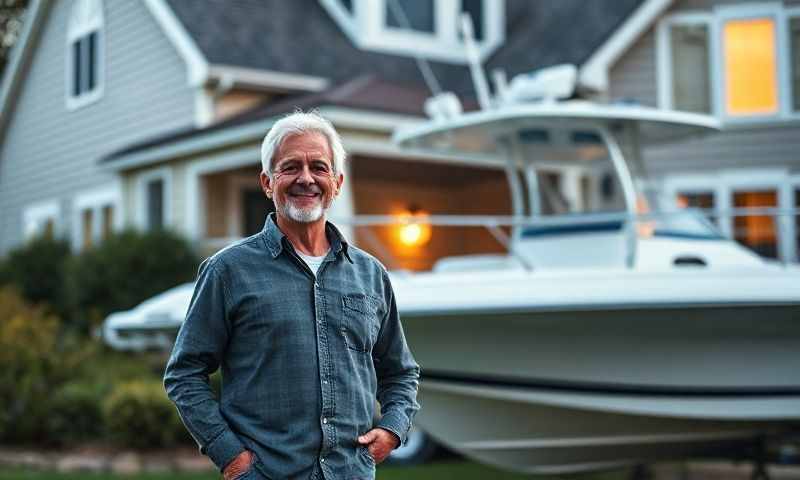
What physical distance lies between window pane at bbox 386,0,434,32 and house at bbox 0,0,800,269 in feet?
0.07

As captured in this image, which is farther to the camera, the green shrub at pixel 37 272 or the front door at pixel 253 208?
the green shrub at pixel 37 272

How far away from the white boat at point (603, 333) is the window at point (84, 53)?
10.4 metres

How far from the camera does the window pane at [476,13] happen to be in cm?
1603

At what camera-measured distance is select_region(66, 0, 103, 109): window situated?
54.6 feet

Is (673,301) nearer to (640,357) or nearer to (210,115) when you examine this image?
(640,357)

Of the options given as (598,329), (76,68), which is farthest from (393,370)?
(76,68)

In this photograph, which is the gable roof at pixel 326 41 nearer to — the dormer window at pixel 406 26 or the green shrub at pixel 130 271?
the dormer window at pixel 406 26

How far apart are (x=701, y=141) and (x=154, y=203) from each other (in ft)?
24.1

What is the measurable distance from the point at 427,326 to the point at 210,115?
24.5ft

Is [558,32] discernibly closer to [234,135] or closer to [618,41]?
[618,41]

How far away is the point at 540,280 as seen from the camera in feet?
21.4

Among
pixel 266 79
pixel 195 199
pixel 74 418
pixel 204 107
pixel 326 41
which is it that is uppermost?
pixel 326 41

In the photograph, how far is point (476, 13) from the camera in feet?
52.7

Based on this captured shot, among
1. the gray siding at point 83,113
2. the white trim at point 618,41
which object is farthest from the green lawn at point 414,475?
the gray siding at point 83,113
